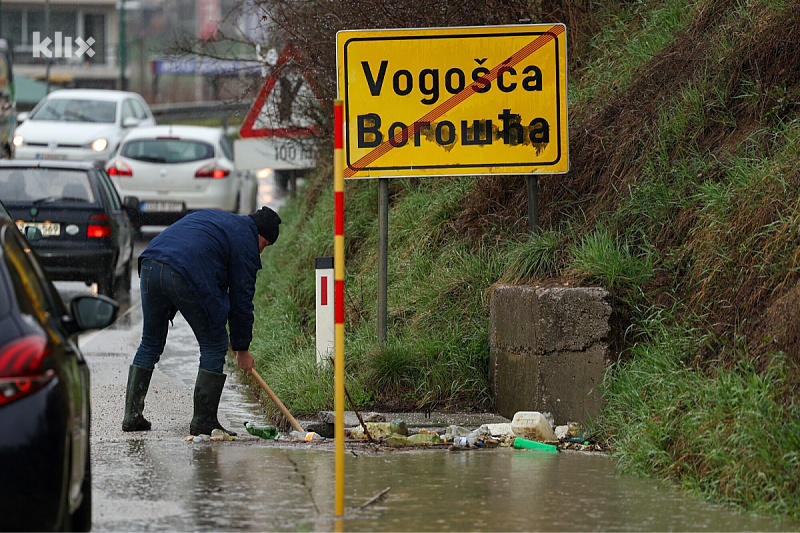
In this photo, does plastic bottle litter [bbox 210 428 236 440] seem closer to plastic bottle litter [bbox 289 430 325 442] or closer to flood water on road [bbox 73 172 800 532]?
flood water on road [bbox 73 172 800 532]

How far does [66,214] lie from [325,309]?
668cm

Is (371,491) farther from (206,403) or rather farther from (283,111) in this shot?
(283,111)

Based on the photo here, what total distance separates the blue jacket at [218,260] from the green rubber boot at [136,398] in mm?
550

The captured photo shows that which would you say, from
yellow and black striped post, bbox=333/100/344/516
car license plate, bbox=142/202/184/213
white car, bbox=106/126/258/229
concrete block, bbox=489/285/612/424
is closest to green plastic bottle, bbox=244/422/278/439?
concrete block, bbox=489/285/612/424

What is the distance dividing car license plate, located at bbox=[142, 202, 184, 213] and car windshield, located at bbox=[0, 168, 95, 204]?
18.8 feet

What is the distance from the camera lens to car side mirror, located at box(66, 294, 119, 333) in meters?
5.12

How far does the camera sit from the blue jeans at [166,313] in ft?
25.2

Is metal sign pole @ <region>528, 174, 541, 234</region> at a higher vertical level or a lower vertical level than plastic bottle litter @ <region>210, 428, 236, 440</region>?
higher

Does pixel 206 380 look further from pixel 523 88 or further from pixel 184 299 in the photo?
pixel 523 88

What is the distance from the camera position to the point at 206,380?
784 centimetres

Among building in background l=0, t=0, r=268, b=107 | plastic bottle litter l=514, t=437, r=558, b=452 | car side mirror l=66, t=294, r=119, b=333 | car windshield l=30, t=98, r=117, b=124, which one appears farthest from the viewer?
building in background l=0, t=0, r=268, b=107

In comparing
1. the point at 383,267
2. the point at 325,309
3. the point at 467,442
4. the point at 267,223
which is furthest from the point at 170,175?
the point at 467,442

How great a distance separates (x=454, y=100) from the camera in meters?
8.82

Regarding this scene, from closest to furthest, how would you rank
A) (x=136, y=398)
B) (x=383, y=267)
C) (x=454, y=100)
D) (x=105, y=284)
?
(x=136, y=398)
(x=454, y=100)
(x=383, y=267)
(x=105, y=284)
